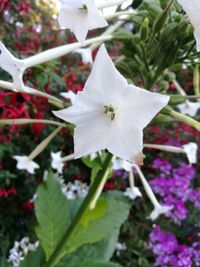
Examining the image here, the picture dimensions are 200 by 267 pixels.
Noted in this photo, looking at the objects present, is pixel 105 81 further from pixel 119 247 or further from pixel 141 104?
pixel 119 247

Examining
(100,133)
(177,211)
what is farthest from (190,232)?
(100,133)

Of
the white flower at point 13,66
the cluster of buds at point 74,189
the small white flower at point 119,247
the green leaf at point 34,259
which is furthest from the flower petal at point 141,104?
the small white flower at point 119,247

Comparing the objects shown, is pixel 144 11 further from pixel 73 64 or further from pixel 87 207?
pixel 73 64

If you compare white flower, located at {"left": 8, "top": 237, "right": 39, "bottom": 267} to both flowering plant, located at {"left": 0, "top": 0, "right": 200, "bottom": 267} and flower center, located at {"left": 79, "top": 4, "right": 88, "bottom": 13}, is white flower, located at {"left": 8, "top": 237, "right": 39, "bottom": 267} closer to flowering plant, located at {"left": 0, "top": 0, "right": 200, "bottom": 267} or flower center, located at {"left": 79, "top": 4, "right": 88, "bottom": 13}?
flowering plant, located at {"left": 0, "top": 0, "right": 200, "bottom": 267}

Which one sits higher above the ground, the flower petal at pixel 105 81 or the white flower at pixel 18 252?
the flower petal at pixel 105 81

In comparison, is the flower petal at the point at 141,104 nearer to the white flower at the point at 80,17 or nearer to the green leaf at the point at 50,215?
the white flower at the point at 80,17

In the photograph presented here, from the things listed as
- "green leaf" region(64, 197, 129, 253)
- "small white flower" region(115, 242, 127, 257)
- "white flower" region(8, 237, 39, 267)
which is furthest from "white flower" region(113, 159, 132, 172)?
"small white flower" region(115, 242, 127, 257)

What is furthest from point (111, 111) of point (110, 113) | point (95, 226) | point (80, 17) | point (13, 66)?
point (95, 226)
